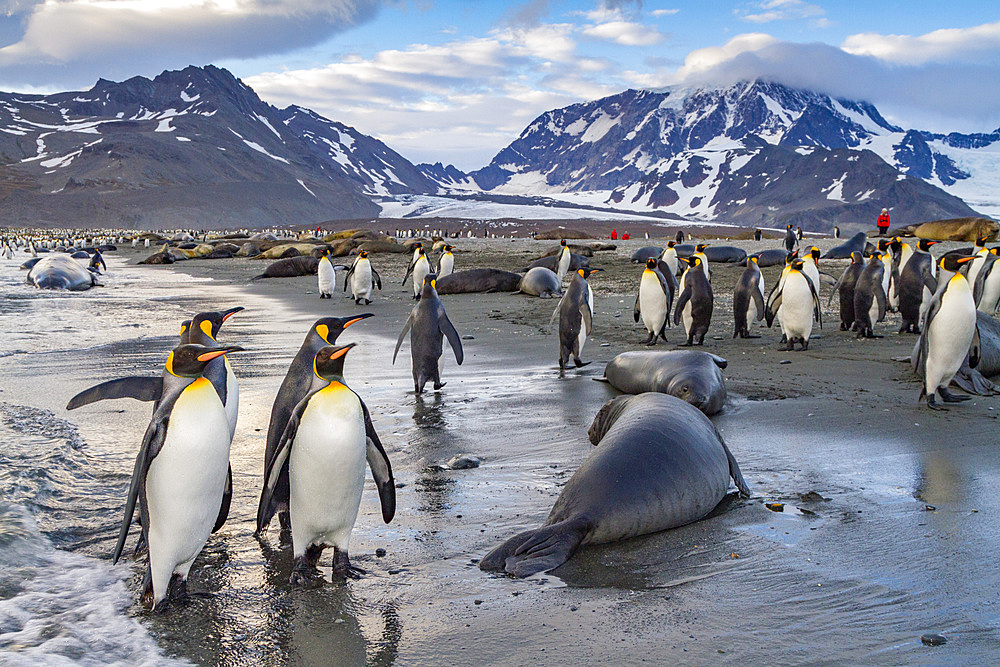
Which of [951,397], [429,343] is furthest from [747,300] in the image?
[429,343]

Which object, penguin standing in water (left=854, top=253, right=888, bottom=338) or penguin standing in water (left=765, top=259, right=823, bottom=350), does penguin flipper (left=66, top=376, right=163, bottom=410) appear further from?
penguin standing in water (left=854, top=253, right=888, bottom=338)

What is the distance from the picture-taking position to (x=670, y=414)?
14.8ft

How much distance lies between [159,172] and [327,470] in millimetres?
143059

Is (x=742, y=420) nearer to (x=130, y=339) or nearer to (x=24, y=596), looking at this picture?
(x=24, y=596)

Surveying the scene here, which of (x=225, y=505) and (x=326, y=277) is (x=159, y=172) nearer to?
(x=326, y=277)

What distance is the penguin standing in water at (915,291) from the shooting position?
1025 cm

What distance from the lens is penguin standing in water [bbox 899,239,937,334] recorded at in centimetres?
1025

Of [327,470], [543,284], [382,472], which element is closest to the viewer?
[327,470]

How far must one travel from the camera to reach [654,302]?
973cm

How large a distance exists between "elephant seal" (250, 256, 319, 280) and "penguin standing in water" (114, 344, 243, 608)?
63.7 feet

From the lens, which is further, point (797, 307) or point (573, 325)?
point (797, 307)

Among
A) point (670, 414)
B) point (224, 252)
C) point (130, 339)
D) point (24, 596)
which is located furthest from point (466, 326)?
point (224, 252)

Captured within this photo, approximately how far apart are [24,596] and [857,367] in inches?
270

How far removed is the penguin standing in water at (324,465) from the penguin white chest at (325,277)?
516 inches
